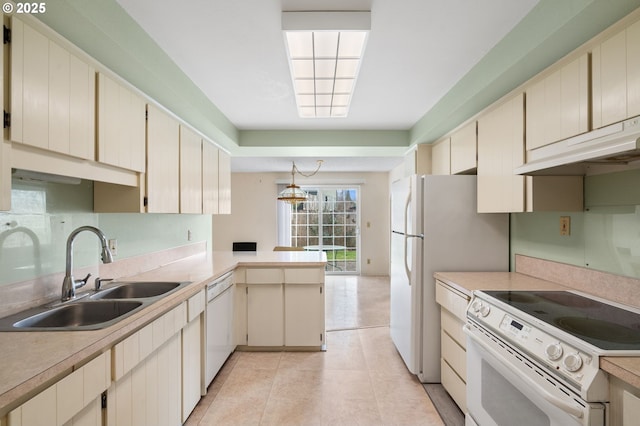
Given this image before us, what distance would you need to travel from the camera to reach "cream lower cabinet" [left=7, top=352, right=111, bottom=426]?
33.1 inches

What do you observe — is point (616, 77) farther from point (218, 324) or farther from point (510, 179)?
point (218, 324)

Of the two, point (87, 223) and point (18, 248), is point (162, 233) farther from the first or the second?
point (18, 248)

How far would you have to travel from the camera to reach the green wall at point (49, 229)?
1357 millimetres

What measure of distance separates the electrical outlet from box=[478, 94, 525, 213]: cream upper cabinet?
336mm

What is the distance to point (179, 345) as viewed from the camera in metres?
1.80

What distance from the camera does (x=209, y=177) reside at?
3035 millimetres

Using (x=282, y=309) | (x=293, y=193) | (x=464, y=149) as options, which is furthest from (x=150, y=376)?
(x=293, y=193)

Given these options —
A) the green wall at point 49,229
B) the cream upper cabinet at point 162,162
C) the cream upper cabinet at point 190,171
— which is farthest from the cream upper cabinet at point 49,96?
the cream upper cabinet at point 190,171

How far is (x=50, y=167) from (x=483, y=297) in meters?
2.22

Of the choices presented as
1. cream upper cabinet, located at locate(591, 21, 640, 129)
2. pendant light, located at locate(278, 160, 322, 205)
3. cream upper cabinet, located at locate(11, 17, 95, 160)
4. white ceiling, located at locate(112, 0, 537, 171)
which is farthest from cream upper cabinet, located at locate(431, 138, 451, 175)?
cream upper cabinet, located at locate(11, 17, 95, 160)

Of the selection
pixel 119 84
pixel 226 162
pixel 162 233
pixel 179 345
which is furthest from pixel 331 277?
pixel 119 84

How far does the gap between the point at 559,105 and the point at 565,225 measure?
80cm

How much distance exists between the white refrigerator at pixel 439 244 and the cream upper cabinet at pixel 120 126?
202cm

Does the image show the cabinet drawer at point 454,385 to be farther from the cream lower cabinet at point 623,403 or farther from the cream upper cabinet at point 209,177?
the cream upper cabinet at point 209,177
